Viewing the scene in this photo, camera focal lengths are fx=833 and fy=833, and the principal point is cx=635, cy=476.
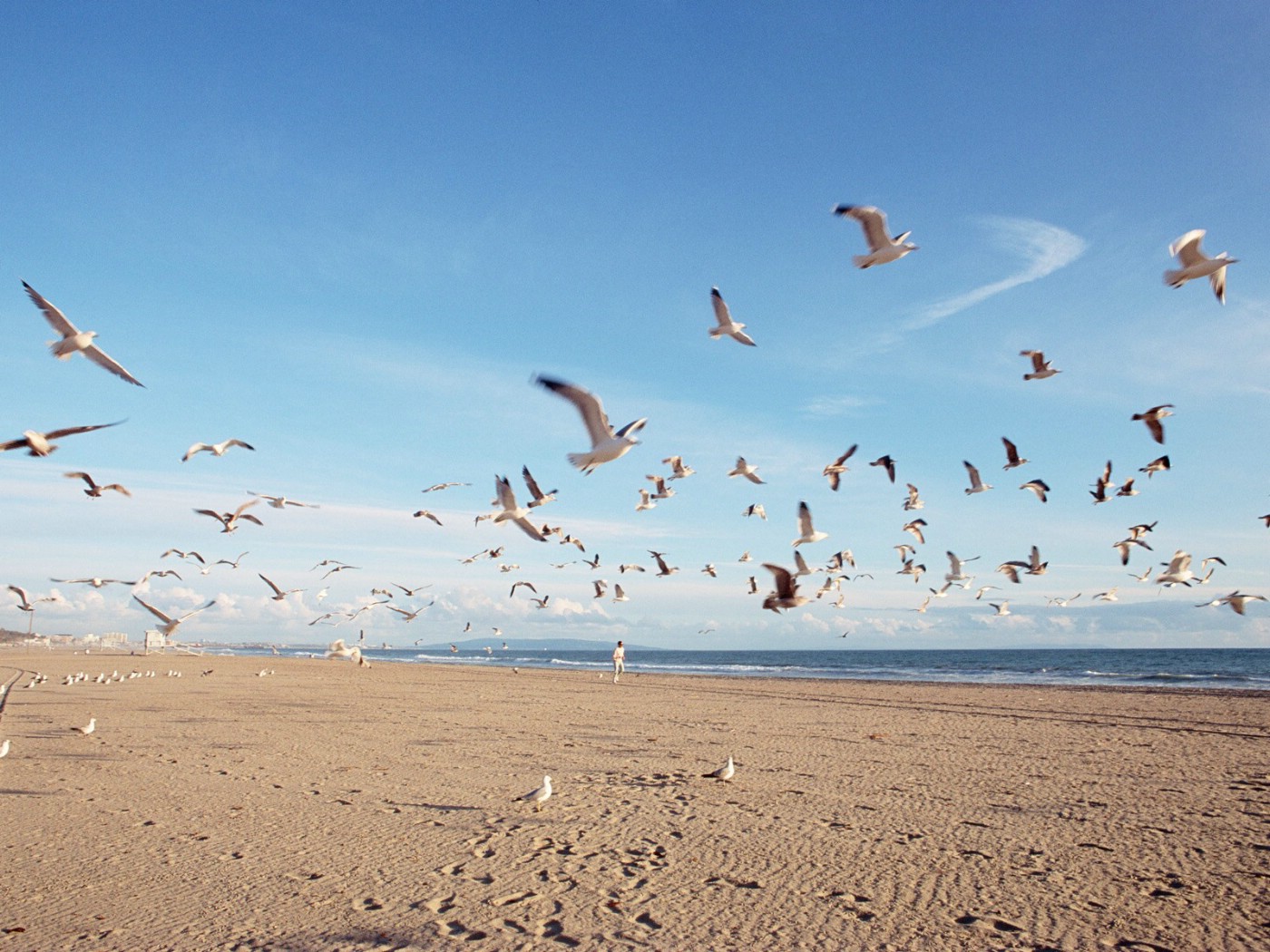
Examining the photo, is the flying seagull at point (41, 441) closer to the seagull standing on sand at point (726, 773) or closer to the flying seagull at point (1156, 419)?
the seagull standing on sand at point (726, 773)

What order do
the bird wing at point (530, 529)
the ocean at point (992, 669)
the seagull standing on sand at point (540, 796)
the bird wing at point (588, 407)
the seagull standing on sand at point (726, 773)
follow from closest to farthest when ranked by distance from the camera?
the seagull standing on sand at point (540, 796)
the bird wing at point (588, 407)
the seagull standing on sand at point (726, 773)
the bird wing at point (530, 529)
the ocean at point (992, 669)

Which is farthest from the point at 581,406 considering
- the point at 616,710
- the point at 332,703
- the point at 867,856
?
the point at 332,703

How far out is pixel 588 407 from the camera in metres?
9.68

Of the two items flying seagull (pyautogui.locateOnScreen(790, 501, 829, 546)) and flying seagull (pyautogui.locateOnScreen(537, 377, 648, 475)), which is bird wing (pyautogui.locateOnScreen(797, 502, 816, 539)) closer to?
flying seagull (pyautogui.locateOnScreen(790, 501, 829, 546))

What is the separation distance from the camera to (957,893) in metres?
5.89

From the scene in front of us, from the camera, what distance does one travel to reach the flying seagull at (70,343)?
11.3 metres

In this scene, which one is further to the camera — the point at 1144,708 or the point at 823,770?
the point at 1144,708

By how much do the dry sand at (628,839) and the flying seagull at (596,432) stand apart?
3.81 meters

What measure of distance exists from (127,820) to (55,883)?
1881mm

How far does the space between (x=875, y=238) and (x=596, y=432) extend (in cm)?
585

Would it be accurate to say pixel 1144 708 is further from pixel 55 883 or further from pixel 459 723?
pixel 55 883

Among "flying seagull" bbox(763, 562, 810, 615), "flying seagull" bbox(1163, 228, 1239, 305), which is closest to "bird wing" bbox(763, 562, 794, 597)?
"flying seagull" bbox(763, 562, 810, 615)

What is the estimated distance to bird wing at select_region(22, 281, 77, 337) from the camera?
11.2 meters

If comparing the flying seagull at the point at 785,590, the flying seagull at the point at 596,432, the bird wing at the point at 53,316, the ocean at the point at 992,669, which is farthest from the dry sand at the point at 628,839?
the ocean at the point at 992,669
